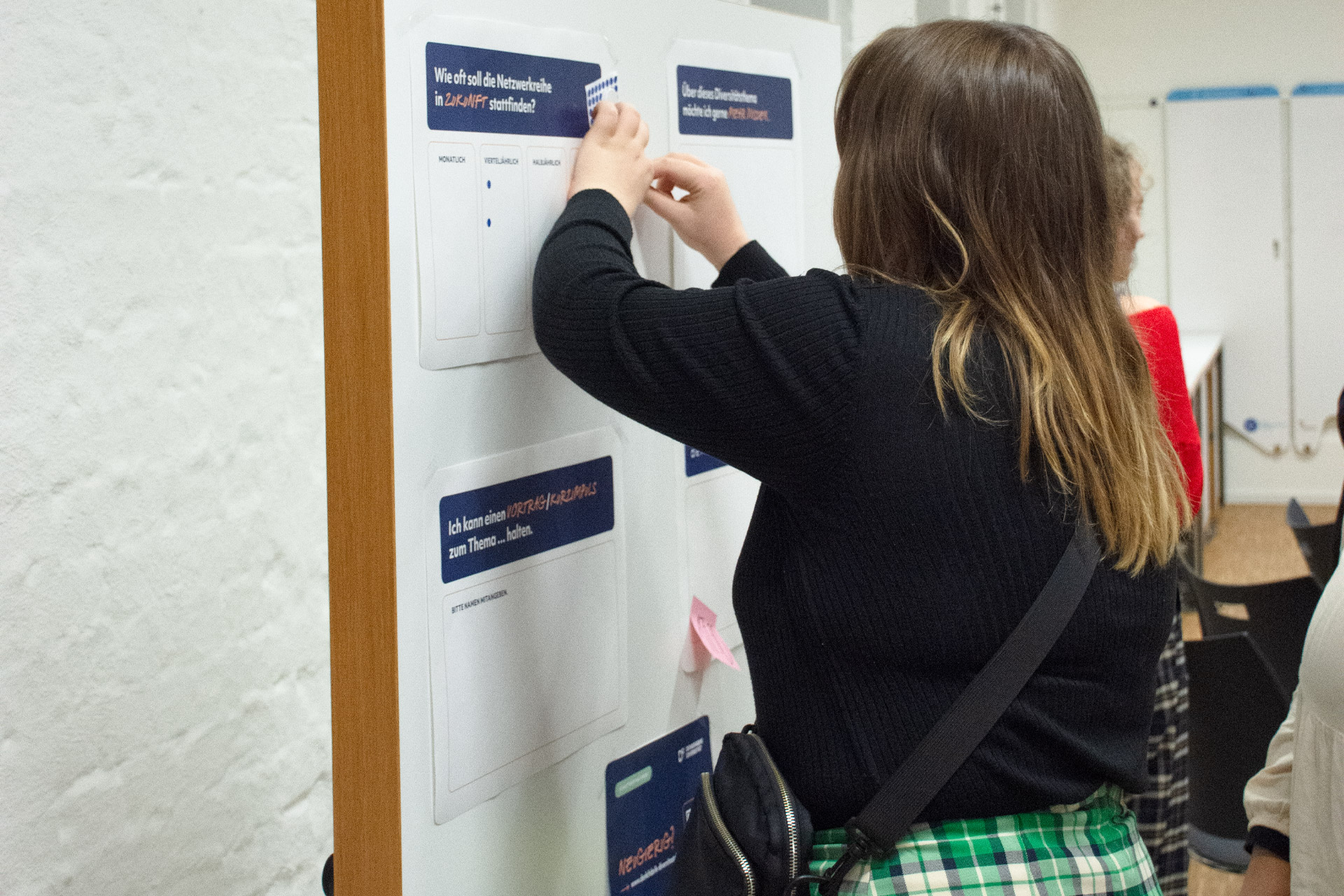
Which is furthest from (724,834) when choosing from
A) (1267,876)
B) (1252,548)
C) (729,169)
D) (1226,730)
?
(1252,548)

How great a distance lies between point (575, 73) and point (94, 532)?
86cm

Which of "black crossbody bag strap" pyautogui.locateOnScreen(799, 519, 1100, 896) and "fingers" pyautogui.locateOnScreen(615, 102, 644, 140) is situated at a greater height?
"fingers" pyautogui.locateOnScreen(615, 102, 644, 140)

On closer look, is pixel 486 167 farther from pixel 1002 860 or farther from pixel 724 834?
pixel 1002 860

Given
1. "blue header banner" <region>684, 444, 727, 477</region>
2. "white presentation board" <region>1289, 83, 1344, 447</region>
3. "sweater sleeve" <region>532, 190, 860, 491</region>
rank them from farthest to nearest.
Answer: "white presentation board" <region>1289, 83, 1344, 447</region> → "blue header banner" <region>684, 444, 727, 477</region> → "sweater sleeve" <region>532, 190, 860, 491</region>

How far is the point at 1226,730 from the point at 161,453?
179 centimetres

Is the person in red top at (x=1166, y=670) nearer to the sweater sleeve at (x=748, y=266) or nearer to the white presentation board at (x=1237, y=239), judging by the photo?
the sweater sleeve at (x=748, y=266)

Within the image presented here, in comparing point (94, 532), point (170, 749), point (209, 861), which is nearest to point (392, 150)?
point (94, 532)

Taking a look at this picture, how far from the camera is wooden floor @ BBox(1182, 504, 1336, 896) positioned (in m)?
4.90

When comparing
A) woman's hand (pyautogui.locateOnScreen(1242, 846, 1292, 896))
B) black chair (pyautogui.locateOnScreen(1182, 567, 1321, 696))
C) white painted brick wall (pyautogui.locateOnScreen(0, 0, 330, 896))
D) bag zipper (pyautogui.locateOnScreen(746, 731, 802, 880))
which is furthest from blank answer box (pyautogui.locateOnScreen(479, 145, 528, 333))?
black chair (pyautogui.locateOnScreen(1182, 567, 1321, 696))

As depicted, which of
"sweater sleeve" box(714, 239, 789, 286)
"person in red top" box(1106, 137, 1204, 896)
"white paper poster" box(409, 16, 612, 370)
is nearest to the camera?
"white paper poster" box(409, 16, 612, 370)

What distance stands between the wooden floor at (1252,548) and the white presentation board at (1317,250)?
488 mm

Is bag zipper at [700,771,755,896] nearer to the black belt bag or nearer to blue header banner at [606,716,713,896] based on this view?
the black belt bag

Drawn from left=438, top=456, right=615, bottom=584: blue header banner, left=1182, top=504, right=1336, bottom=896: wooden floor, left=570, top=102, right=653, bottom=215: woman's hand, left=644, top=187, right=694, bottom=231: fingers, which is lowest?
left=1182, top=504, right=1336, bottom=896: wooden floor

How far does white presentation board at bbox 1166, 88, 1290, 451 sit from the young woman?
18.8 feet
